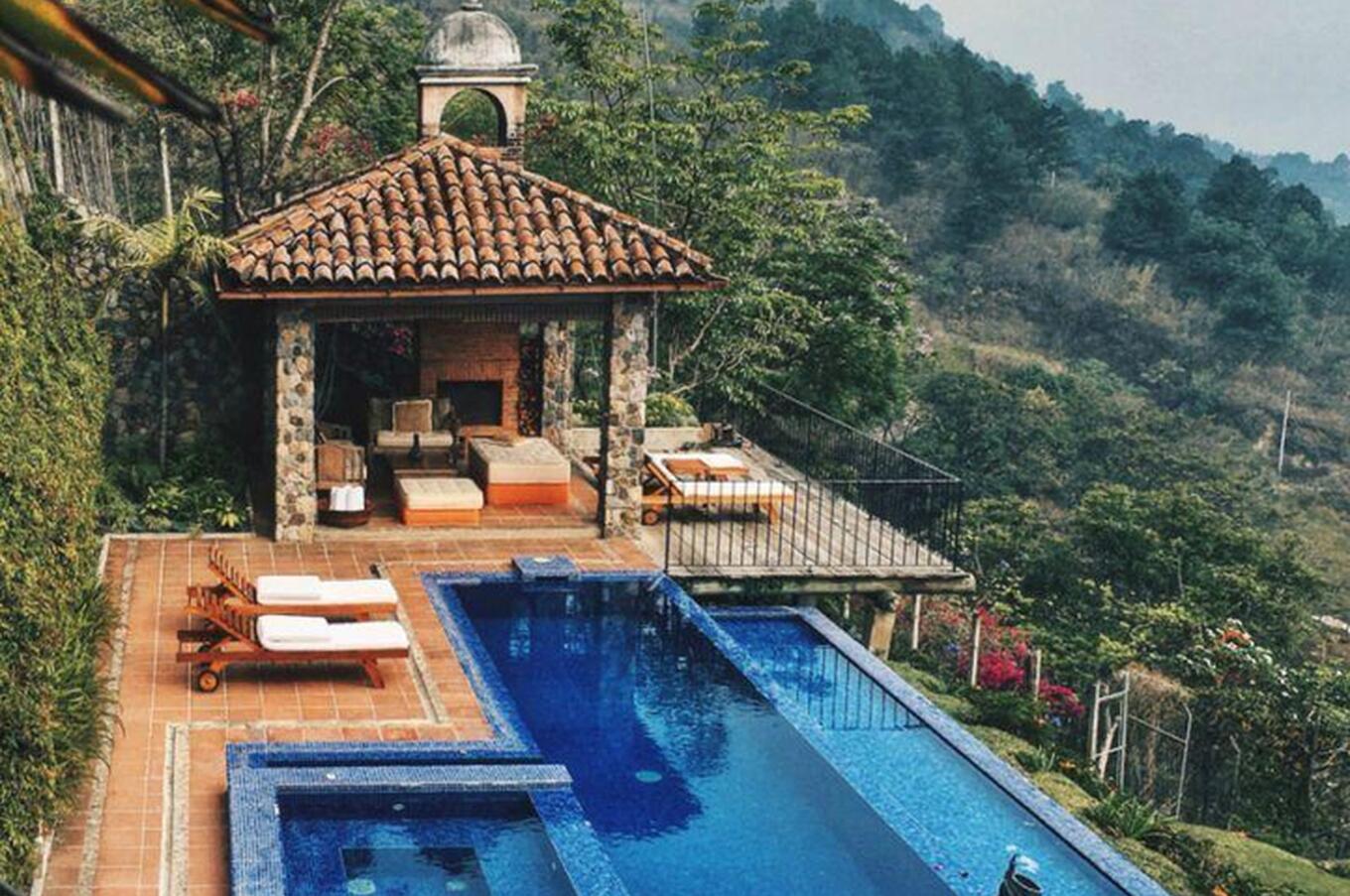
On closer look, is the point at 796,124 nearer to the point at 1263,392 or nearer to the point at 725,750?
the point at 725,750

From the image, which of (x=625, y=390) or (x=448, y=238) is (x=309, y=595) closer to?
(x=448, y=238)

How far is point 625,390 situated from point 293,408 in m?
3.66

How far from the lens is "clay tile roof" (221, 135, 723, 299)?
16156mm

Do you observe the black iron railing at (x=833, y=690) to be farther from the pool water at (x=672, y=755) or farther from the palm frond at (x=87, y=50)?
the palm frond at (x=87, y=50)

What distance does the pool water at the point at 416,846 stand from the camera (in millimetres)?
9891

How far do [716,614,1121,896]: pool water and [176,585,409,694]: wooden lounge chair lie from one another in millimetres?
3688

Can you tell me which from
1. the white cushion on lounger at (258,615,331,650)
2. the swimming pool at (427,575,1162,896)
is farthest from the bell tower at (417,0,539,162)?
the white cushion on lounger at (258,615,331,650)

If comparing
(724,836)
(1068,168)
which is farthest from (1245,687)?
(1068,168)

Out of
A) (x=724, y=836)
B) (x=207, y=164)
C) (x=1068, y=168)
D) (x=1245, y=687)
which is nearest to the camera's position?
(x=724, y=836)

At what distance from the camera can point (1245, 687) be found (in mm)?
20938

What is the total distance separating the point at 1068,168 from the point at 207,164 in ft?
220

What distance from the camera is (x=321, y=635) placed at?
41.1 ft

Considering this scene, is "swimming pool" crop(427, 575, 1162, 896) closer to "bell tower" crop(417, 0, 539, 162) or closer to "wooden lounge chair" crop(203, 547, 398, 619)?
"wooden lounge chair" crop(203, 547, 398, 619)

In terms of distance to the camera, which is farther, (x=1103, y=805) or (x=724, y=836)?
(x=1103, y=805)
